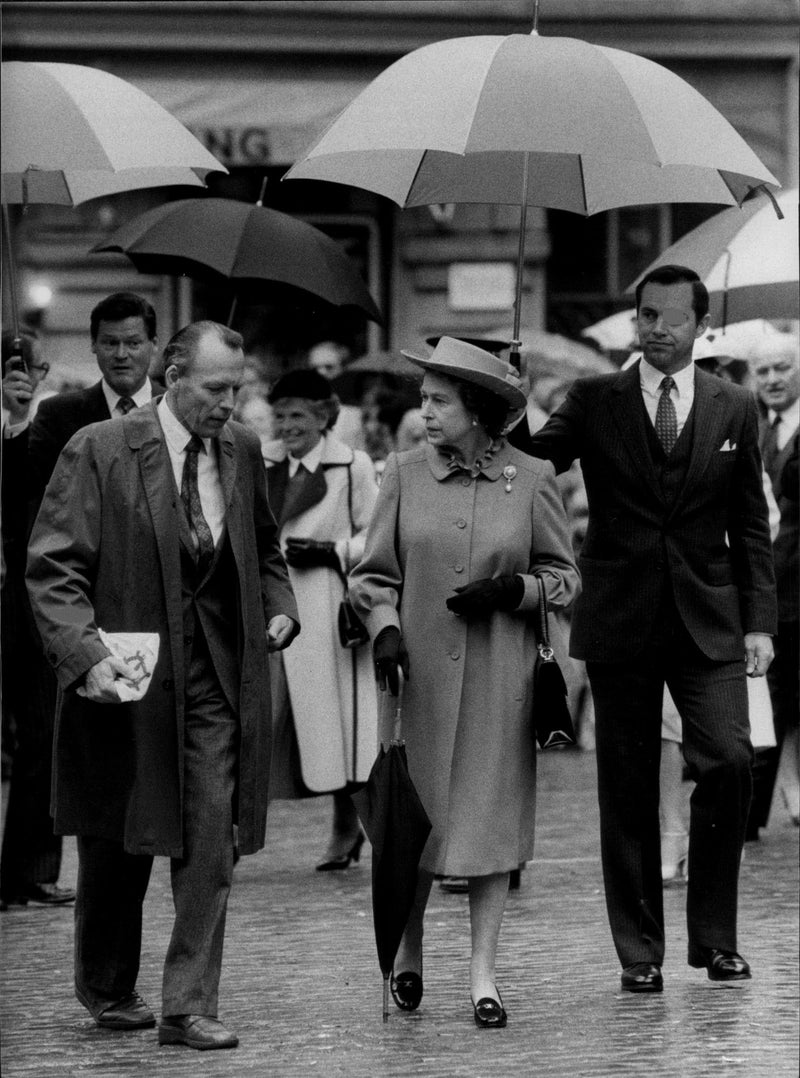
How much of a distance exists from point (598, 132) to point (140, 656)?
90.1 inches

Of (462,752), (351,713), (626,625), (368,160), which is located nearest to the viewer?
(462,752)

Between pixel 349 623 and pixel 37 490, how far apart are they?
5.67 ft

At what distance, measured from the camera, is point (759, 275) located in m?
10.5

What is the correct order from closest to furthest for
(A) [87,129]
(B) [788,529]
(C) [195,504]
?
(C) [195,504]
(A) [87,129]
(B) [788,529]

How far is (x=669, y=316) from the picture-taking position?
7.71 metres

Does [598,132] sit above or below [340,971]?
above

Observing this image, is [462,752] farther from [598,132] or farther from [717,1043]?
[598,132]

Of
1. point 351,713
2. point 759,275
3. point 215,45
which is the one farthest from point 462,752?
point 215,45

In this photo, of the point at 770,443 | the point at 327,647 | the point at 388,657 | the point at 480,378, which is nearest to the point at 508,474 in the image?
the point at 480,378

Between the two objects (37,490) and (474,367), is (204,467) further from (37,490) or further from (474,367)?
(37,490)

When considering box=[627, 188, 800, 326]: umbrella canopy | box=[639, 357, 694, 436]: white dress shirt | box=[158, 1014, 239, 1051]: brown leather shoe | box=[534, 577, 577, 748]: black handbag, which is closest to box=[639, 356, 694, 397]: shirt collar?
box=[639, 357, 694, 436]: white dress shirt

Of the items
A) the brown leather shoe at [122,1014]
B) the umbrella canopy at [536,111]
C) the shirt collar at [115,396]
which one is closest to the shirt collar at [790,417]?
the umbrella canopy at [536,111]

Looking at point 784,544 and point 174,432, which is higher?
point 174,432

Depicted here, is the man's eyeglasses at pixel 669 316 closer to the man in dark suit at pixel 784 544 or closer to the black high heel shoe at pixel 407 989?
the black high heel shoe at pixel 407 989
